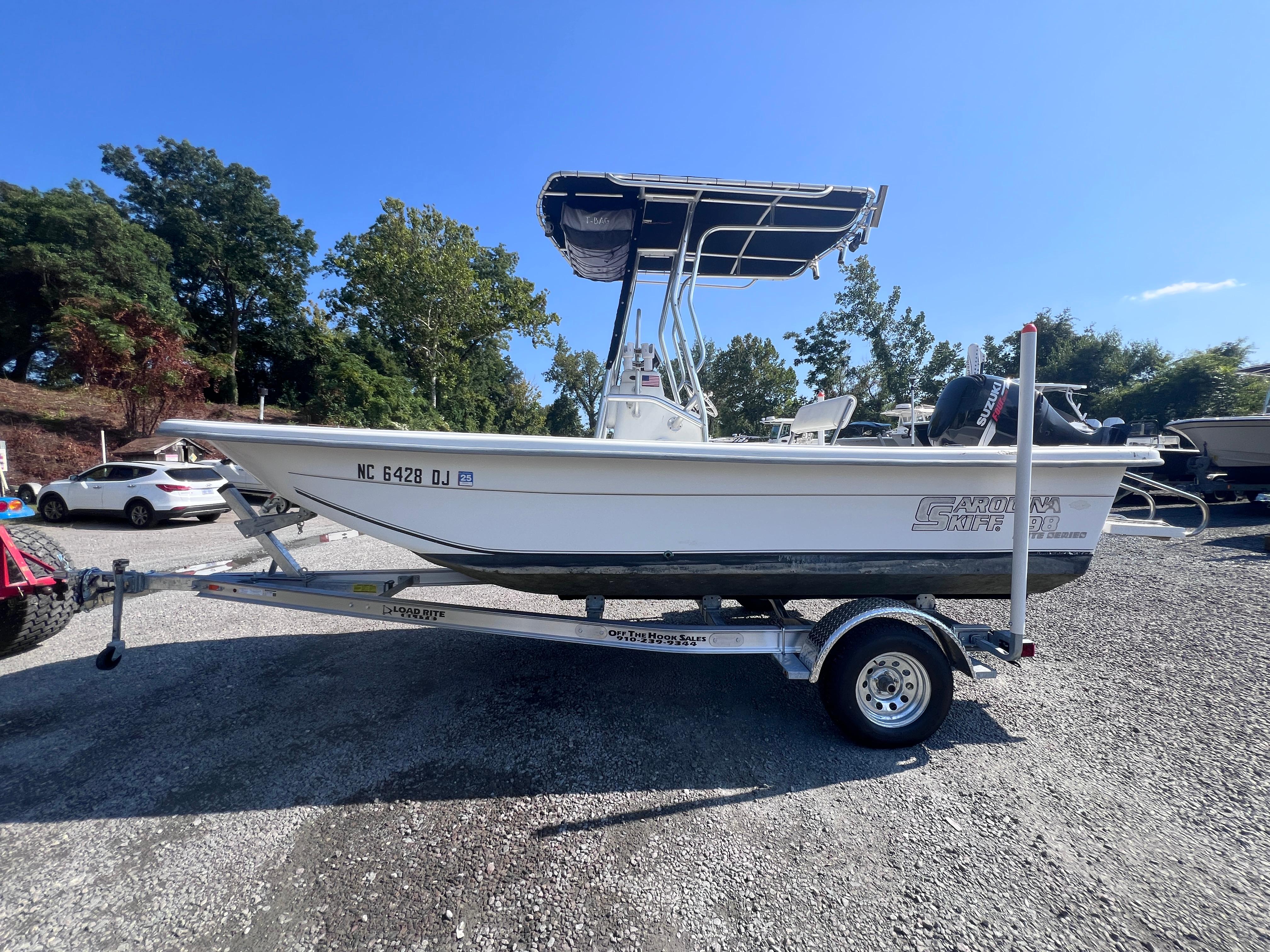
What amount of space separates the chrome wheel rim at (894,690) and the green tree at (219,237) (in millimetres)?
29427

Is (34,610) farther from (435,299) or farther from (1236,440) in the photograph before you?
(435,299)

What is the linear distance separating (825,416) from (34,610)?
5.22 metres

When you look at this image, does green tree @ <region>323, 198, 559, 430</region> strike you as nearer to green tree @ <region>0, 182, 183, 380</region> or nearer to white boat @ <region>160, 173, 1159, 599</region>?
green tree @ <region>0, 182, 183, 380</region>

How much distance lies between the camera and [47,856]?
70.2 inches

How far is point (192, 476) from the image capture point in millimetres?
8852

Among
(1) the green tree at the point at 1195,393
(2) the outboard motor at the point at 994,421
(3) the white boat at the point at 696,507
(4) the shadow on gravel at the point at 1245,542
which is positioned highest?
(1) the green tree at the point at 1195,393

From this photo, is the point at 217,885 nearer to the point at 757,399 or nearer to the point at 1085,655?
the point at 1085,655

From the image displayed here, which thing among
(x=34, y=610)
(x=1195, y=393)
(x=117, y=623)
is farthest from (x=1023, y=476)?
(x=1195, y=393)

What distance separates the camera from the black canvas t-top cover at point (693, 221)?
3303 mm

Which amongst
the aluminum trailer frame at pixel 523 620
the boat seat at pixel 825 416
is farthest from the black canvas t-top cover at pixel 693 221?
the aluminum trailer frame at pixel 523 620

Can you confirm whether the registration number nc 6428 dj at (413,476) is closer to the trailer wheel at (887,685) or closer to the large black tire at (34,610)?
the trailer wheel at (887,685)

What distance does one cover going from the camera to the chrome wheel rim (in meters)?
2.47

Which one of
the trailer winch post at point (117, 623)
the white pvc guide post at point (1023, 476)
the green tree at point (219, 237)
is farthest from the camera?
the green tree at point (219, 237)

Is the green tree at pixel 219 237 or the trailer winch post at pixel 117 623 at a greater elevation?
the green tree at pixel 219 237
